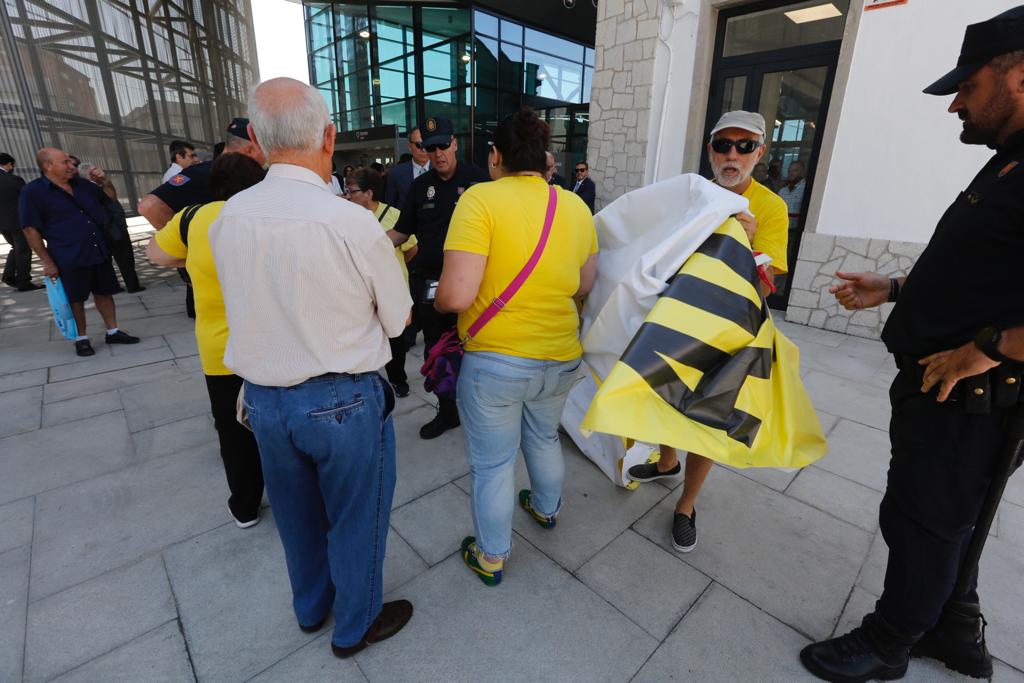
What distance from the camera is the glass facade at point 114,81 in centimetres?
916

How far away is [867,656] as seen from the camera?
66.6 inches

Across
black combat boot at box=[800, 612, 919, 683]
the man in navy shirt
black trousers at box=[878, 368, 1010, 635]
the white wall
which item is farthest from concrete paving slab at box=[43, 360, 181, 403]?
the white wall

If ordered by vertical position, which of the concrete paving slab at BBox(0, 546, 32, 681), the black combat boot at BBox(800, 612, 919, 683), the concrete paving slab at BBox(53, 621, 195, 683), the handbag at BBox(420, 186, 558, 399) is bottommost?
the concrete paving slab at BBox(0, 546, 32, 681)

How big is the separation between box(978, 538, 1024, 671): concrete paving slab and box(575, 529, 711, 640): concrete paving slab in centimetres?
106

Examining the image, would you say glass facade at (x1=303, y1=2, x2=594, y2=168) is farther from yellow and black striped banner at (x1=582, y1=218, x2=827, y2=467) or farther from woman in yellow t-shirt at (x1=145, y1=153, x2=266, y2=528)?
yellow and black striped banner at (x1=582, y1=218, x2=827, y2=467)

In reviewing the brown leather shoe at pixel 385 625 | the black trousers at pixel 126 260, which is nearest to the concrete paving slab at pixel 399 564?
the brown leather shoe at pixel 385 625

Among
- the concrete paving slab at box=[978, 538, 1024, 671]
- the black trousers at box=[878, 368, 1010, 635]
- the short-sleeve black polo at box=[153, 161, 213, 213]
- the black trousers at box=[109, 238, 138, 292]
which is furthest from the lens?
the black trousers at box=[109, 238, 138, 292]

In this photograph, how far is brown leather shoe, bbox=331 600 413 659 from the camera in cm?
173

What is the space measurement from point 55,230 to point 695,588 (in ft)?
19.5

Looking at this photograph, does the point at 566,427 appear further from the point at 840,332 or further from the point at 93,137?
the point at 93,137

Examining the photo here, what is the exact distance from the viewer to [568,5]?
14.3 meters

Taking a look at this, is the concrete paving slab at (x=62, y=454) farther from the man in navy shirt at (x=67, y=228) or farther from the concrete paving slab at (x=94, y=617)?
the man in navy shirt at (x=67, y=228)

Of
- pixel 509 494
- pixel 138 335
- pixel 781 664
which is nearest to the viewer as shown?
pixel 781 664

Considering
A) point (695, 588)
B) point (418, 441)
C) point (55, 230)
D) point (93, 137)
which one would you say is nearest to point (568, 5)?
point (93, 137)
